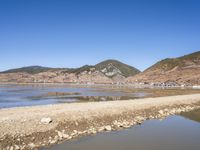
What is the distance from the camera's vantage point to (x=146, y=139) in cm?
1906

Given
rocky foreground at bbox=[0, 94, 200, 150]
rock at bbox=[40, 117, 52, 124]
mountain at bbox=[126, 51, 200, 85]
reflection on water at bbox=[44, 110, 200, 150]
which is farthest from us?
mountain at bbox=[126, 51, 200, 85]

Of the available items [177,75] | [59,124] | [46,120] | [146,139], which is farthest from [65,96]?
[177,75]

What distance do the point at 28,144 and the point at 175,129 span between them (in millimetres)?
12774

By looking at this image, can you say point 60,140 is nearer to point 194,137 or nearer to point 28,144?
point 28,144

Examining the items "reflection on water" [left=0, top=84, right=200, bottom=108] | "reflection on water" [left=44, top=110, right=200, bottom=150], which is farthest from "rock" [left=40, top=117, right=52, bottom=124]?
"reflection on water" [left=0, top=84, right=200, bottom=108]

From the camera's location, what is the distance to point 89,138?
18.8 meters

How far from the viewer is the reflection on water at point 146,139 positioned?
55.1ft

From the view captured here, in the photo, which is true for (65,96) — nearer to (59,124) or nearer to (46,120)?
(59,124)

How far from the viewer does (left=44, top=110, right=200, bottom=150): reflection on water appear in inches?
661

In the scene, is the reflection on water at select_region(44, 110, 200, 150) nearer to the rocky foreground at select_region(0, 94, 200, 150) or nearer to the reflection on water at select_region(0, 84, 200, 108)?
the rocky foreground at select_region(0, 94, 200, 150)

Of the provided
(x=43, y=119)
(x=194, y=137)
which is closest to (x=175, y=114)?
(x=194, y=137)

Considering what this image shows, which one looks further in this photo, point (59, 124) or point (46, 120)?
point (59, 124)

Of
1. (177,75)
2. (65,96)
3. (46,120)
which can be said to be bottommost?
(46,120)

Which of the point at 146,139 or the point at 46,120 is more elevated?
the point at 46,120
